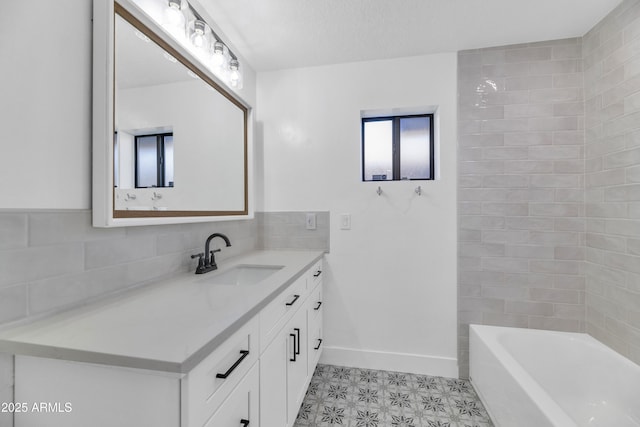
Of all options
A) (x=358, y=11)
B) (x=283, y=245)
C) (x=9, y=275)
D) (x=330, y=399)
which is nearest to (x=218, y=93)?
(x=358, y=11)

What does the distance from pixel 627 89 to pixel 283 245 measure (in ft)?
7.55

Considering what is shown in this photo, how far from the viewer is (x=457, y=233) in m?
1.98

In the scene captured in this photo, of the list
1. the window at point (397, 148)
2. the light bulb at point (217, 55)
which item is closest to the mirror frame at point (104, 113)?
the light bulb at point (217, 55)

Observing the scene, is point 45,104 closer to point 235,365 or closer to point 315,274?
point 235,365

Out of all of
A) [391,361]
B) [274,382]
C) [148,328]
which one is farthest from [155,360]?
[391,361]

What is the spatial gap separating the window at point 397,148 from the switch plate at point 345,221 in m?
0.38

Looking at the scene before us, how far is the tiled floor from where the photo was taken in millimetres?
1574

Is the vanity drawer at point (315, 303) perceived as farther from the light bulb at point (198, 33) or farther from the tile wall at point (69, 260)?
the light bulb at point (198, 33)

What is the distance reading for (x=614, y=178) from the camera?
61.0 inches

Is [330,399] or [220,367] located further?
[330,399]

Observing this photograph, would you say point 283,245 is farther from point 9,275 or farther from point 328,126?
point 9,275

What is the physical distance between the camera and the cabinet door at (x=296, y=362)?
1.35 m

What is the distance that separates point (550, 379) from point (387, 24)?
240 centimetres

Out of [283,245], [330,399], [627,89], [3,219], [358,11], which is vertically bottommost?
[330,399]
